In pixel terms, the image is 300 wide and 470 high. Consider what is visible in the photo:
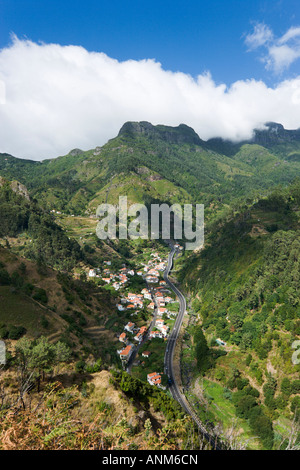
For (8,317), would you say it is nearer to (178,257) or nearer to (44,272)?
(44,272)

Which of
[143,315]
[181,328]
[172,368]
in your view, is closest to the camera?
[172,368]

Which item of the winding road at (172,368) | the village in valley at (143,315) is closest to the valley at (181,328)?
the winding road at (172,368)

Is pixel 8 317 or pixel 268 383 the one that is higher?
pixel 8 317

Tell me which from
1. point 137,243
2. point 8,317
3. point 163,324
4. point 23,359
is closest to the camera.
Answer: point 23,359

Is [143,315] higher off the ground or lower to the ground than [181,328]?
higher

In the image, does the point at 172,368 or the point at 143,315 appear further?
the point at 143,315

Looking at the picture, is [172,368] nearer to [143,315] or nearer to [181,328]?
[181,328]

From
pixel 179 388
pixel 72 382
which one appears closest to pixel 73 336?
pixel 72 382

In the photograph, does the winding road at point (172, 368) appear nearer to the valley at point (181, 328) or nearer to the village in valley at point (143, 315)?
the valley at point (181, 328)

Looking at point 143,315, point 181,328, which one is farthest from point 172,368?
point 143,315
